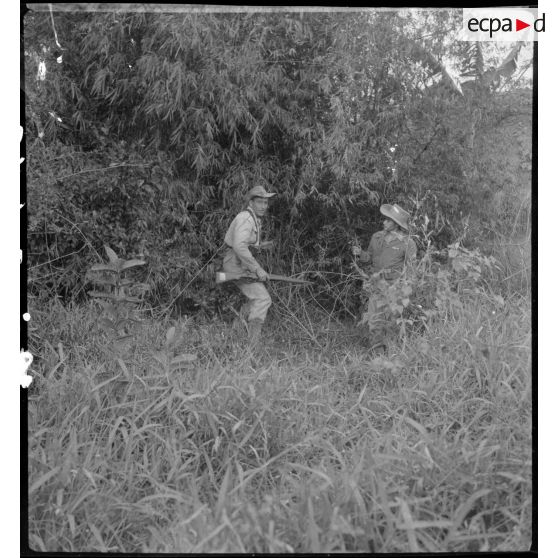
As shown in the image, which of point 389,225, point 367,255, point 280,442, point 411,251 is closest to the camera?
point 280,442

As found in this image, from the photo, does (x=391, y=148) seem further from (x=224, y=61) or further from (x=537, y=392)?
(x=537, y=392)

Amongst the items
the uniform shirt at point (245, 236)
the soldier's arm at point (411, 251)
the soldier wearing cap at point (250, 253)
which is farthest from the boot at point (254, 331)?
the soldier's arm at point (411, 251)

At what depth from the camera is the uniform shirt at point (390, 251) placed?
431cm

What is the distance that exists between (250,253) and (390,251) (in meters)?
1.15

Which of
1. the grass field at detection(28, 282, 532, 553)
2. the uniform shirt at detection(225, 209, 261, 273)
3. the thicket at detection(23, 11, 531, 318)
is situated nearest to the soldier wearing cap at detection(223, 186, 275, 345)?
the uniform shirt at detection(225, 209, 261, 273)

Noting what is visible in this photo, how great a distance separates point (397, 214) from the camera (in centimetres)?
439

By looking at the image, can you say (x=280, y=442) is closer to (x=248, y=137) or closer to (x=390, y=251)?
(x=390, y=251)

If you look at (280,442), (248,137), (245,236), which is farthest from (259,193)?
(280,442)

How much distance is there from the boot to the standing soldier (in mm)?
888

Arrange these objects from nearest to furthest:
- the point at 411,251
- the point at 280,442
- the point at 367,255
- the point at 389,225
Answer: the point at 280,442 < the point at 411,251 < the point at 389,225 < the point at 367,255

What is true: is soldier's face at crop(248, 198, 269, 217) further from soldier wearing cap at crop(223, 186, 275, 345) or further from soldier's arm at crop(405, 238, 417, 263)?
soldier's arm at crop(405, 238, 417, 263)

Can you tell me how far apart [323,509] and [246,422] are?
0.77m

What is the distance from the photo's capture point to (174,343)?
12.7ft

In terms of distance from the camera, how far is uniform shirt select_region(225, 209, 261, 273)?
4.36 m
